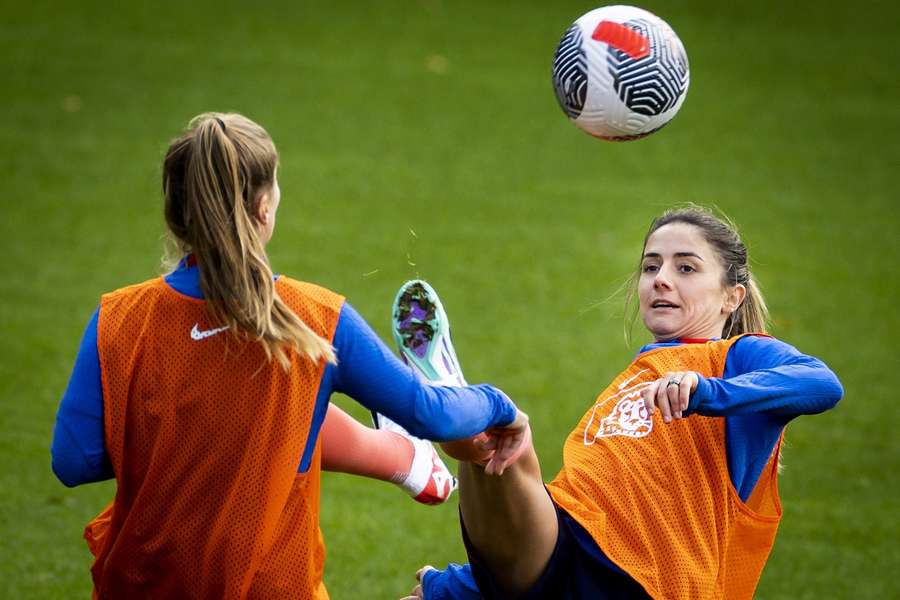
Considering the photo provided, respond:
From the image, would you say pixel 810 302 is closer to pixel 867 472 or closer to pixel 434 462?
pixel 867 472

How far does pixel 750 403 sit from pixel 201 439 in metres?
1.52

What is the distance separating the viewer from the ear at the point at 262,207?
3043 mm

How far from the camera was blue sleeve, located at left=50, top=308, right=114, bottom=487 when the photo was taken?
9.64 feet

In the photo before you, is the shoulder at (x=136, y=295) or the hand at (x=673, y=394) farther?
the hand at (x=673, y=394)

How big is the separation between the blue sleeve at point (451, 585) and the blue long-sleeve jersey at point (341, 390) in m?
1.20

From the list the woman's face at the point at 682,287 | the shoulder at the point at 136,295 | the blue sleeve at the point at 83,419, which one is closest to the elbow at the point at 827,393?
the woman's face at the point at 682,287

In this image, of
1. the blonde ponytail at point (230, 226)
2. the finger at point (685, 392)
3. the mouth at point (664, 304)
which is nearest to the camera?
the blonde ponytail at point (230, 226)

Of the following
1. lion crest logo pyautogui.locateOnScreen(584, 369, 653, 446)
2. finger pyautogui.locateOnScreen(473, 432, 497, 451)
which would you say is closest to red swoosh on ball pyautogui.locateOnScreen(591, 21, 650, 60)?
lion crest logo pyautogui.locateOnScreen(584, 369, 653, 446)

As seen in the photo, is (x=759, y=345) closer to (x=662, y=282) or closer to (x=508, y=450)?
(x=662, y=282)

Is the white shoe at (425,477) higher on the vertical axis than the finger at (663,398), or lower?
lower

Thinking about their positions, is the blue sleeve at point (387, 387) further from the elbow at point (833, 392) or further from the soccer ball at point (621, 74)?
the soccer ball at point (621, 74)

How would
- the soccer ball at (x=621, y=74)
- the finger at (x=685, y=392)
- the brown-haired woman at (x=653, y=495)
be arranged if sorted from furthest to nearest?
the soccer ball at (x=621, y=74) → the brown-haired woman at (x=653, y=495) → the finger at (x=685, y=392)

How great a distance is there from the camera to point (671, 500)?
372 centimetres

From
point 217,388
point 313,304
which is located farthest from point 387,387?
point 217,388
